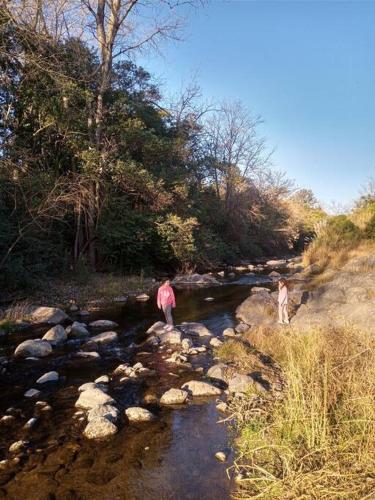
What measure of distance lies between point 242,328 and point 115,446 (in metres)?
6.89

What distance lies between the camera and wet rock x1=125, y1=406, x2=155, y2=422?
21.3 feet

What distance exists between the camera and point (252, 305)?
13945 millimetres

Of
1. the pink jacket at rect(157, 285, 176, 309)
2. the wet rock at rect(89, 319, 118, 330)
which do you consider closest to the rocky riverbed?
the wet rock at rect(89, 319, 118, 330)

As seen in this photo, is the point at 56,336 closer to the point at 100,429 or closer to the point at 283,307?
the point at 100,429

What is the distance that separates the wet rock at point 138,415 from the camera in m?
6.49

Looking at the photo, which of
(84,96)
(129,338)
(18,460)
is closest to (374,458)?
(18,460)

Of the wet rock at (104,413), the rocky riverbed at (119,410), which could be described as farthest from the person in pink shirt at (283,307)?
the wet rock at (104,413)

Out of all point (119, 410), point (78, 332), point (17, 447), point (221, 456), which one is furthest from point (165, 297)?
point (221, 456)

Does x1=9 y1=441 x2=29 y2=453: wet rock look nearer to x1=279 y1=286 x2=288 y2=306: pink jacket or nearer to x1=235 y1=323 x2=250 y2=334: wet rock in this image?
x1=235 y1=323 x2=250 y2=334: wet rock

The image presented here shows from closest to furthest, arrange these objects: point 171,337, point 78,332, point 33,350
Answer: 1. point 33,350
2. point 171,337
3. point 78,332

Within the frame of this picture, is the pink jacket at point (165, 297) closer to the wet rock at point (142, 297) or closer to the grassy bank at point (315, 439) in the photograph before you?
the wet rock at point (142, 297)

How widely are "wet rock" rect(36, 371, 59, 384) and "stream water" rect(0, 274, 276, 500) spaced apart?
174 mm

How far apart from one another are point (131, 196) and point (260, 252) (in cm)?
1979

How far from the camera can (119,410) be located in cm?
674
